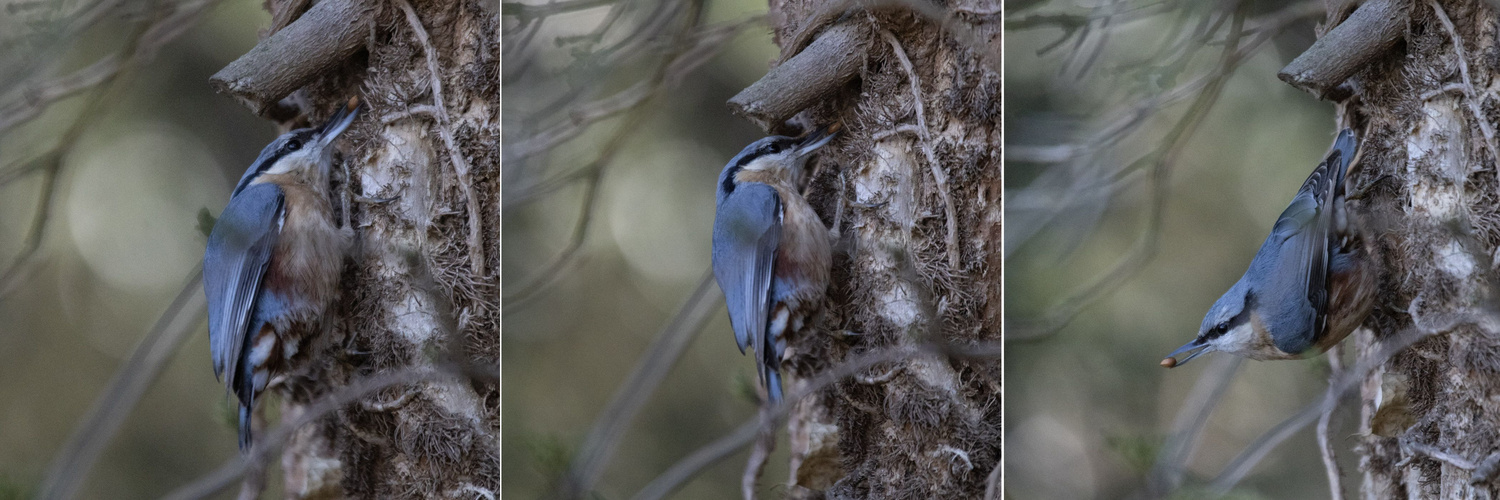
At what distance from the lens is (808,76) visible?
2.17 m

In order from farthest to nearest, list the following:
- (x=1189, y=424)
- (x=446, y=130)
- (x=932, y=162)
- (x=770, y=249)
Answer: (x=446, y=130), (x=770, y=249), (x=932, y=162), (x=1189, y=424)

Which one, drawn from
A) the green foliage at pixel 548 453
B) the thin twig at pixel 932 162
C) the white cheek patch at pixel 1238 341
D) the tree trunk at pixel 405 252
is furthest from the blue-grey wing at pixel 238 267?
the white cheek patch at pixel 1238 341

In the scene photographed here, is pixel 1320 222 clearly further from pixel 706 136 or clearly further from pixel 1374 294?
pixel 706 136

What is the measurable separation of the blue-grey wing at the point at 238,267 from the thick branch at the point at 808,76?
1.09 m

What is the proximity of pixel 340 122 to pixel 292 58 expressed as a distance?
17cm

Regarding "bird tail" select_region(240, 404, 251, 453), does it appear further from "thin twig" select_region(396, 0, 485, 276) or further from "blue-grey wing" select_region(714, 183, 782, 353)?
"blue-grey wing" select_region(714, 183, 782, 353)

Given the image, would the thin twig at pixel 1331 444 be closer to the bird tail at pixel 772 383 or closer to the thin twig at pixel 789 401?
the thin twig at pixel 789 401

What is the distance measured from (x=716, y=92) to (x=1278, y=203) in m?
1.11

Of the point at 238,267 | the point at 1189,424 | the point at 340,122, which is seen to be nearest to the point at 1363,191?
the point at 1189,424

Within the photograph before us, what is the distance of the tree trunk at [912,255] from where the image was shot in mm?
2061

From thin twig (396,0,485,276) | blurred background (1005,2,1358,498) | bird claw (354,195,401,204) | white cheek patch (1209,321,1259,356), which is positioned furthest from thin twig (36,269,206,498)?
white cheek patch (1209,321,1259,356)

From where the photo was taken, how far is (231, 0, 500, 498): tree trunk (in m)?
2.46

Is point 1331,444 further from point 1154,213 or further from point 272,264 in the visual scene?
point 272,264

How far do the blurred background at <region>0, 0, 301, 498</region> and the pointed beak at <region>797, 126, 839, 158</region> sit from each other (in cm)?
121
